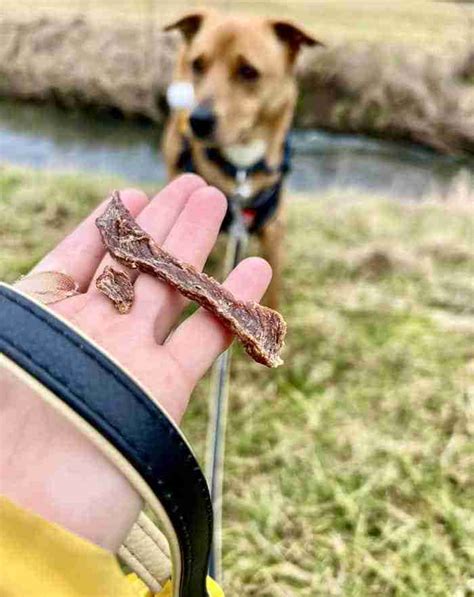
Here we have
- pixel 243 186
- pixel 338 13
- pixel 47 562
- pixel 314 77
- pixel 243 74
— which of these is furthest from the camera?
pixel 338 13

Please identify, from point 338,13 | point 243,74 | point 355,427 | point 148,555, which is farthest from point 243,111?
point 338,13

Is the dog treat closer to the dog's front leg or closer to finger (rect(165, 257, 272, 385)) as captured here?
finger (rect(165, 257, 272, 385))

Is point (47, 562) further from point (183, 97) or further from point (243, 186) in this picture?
point (183, 97)

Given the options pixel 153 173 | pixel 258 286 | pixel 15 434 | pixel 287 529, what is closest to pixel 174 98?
pixel 287 529

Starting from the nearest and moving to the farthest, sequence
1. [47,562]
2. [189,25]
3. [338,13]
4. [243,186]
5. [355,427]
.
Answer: [47,562] → [355,427] → [243,186] → [189,25] → [338,13]

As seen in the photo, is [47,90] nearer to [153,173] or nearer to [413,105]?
[153,173]

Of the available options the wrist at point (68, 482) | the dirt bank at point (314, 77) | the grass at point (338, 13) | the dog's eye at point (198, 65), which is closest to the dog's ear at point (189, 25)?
the dog's eye at point (198, 65)

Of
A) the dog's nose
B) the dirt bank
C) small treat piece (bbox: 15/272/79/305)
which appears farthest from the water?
small treat piece (bbox: 15/272/79/305)

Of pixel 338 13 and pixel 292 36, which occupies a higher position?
pixel 292 36
